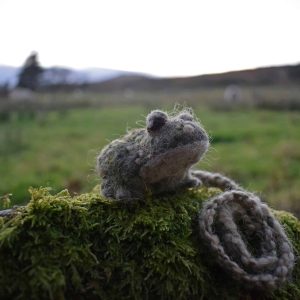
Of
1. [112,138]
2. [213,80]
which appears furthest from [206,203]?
[213,80]

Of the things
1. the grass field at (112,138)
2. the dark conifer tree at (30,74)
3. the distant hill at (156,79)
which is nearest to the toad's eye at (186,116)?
the grass field at (112,138)

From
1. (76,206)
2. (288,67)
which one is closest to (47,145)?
(76,206)

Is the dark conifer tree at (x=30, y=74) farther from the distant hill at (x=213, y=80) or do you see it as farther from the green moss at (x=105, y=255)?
the green moss at (x=105, y=255)

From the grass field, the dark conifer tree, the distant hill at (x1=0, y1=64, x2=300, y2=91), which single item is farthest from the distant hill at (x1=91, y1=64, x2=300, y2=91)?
the grass field

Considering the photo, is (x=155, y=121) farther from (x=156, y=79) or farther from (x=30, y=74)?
(x=156, y=79)

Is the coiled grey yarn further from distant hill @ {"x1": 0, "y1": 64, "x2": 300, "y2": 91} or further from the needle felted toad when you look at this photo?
distant hill @ {"x1": 0, "y1": 64, "x2": 300, "y2": 91}

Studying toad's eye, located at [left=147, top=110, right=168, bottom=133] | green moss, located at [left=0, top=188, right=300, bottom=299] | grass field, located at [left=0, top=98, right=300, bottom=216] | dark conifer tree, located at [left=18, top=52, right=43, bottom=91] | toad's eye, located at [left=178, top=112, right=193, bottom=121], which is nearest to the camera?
green moss, located at [left=0, top=188, right=300, bottom=299]

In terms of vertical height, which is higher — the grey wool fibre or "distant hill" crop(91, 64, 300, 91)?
the grey wool fibre
